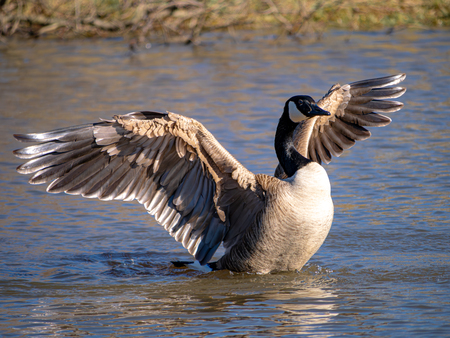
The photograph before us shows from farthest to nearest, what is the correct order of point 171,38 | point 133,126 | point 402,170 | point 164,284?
point 171,38, point 402,170, point 164,284, point 133,126

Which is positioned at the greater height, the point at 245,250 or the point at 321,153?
the point at 321,153

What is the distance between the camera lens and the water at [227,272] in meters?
4.93

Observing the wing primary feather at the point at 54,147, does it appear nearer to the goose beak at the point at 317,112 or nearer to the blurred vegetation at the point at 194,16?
the goose beak at the point at 317,112

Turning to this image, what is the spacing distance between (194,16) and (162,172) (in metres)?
12.5

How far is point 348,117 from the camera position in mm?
7082

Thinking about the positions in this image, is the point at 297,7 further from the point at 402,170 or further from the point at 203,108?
the point at 402,170

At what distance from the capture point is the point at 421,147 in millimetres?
9352

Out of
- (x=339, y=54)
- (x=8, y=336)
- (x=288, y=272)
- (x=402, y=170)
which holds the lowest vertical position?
(x=8, y=336)

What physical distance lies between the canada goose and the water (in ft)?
1.13

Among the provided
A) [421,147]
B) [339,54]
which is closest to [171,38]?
[339,54]

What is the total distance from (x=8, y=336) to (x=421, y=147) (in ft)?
21.4

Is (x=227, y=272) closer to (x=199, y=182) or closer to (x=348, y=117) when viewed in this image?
(x=199, y=182)

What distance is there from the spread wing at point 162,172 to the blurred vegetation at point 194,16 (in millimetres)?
11602

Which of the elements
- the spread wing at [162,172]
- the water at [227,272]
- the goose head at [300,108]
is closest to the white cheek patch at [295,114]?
the goose head at [300,108]
